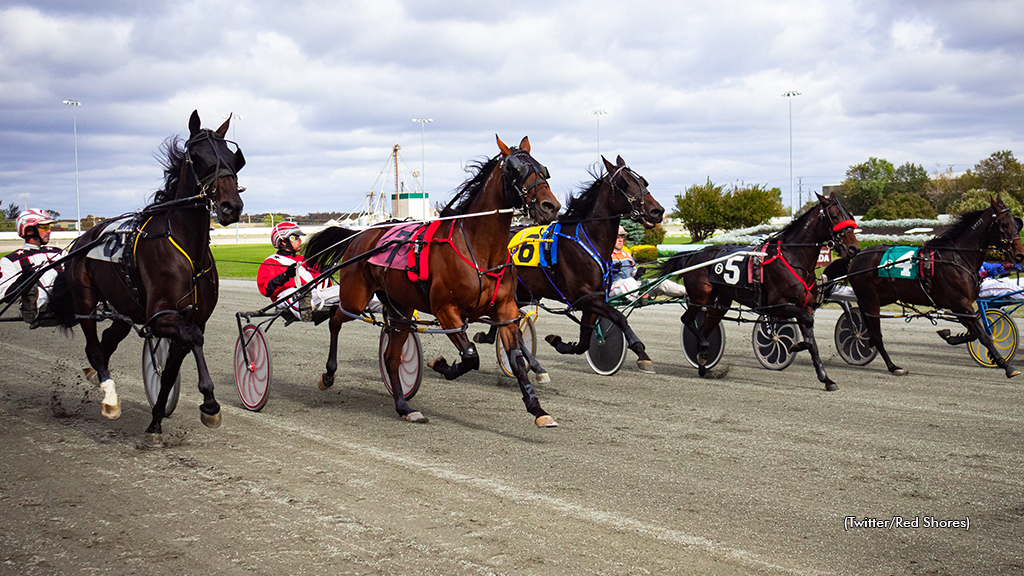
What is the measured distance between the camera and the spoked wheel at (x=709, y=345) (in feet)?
27.8

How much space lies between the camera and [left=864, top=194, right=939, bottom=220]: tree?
41.3 m

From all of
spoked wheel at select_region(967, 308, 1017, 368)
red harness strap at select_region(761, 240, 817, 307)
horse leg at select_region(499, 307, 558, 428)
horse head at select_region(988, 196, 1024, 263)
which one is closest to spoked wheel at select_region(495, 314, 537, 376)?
horse leg at select_region(499, 307, 558, 428)

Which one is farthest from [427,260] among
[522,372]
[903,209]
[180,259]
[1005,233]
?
[903,209]

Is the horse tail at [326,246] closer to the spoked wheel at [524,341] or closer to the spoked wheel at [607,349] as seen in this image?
the spoked wheel at [524,341]

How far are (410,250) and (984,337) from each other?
5810mm

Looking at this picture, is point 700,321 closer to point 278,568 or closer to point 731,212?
point 278,568

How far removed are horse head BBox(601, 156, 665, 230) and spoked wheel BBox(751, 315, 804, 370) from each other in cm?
180

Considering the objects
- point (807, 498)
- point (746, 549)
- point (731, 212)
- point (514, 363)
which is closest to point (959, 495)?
point (807, 498)

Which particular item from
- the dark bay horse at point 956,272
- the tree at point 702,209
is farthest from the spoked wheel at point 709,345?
the tree at point 702,209

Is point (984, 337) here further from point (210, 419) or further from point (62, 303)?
point (62, 303)

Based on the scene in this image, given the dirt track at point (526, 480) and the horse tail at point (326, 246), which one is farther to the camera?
the horse tail at point (326, 246)

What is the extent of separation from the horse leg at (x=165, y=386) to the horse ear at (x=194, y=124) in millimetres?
1441

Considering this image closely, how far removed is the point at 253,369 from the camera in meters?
6.55

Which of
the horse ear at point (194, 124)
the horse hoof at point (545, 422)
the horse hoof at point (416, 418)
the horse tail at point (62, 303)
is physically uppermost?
the horse ear at point (194, 124)
